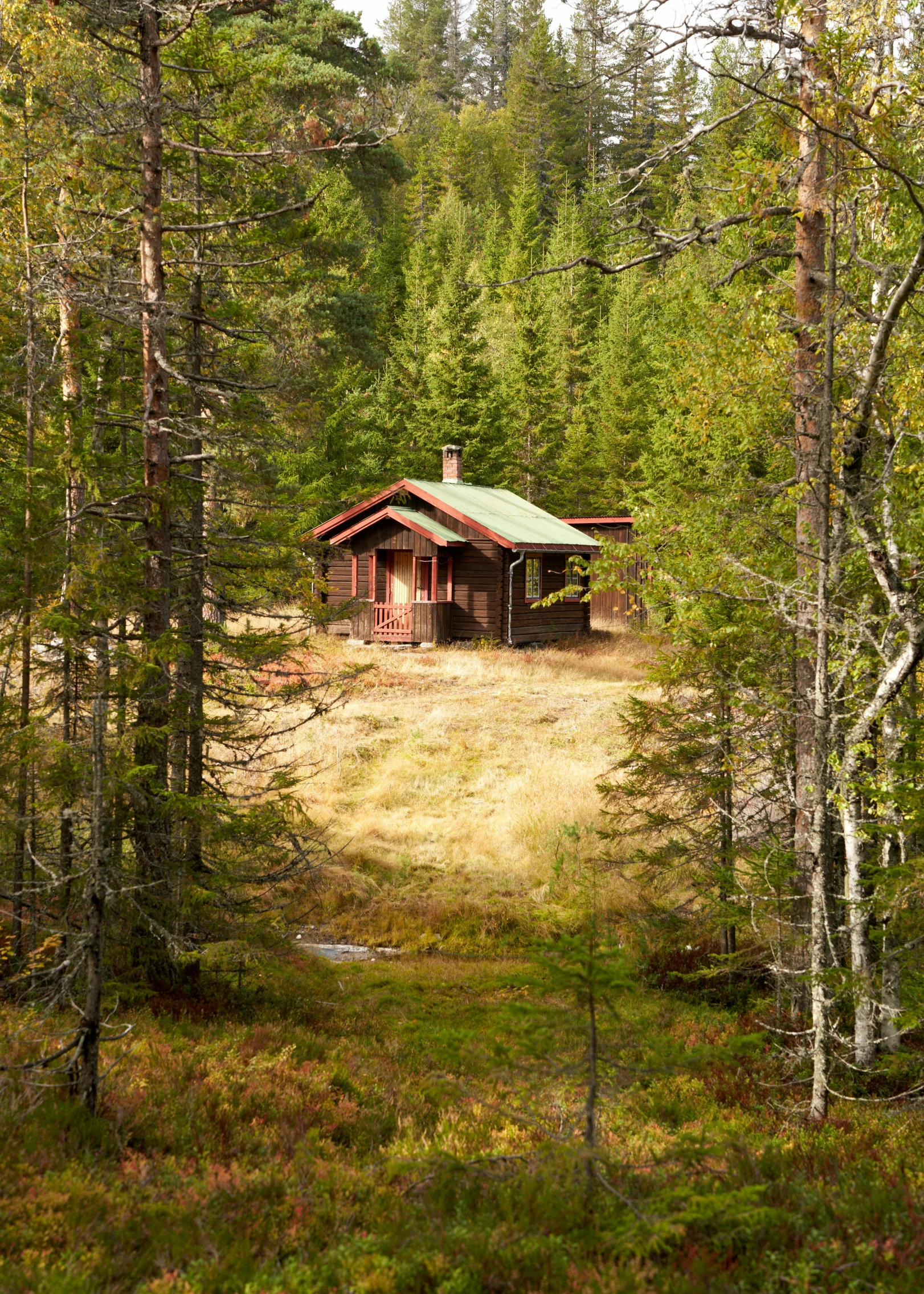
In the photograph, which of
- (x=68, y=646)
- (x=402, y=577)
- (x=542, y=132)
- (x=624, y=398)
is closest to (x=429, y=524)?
(x=402, y=577)

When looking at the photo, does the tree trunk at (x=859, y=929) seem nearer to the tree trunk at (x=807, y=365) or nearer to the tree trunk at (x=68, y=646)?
the tree trunk at (x=807, y=365)

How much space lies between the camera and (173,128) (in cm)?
1133

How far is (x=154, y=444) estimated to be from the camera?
955 centimetres

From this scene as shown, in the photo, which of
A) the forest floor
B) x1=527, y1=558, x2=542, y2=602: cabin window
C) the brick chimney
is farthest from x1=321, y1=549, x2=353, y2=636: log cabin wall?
the forest floor

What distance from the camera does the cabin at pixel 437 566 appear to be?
103 ft

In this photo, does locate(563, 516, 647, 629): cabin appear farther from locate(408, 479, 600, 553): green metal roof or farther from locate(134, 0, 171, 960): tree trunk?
locate(134, 0, 171, 960): tree trunk

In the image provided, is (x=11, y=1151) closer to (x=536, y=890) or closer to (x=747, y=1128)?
(x=747, y=1128)

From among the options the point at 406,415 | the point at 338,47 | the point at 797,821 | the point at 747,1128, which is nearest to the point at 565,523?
the point at 406,415

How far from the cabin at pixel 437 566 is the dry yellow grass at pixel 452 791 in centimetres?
515

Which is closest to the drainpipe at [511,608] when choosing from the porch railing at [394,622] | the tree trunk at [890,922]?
the porch railing at [394,622]

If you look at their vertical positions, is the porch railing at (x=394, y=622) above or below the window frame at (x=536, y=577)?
below

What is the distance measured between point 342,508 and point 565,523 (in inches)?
428

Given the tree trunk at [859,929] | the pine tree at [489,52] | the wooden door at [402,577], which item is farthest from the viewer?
the pine tree at [489,52]

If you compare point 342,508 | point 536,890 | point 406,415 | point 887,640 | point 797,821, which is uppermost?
point 406,415
